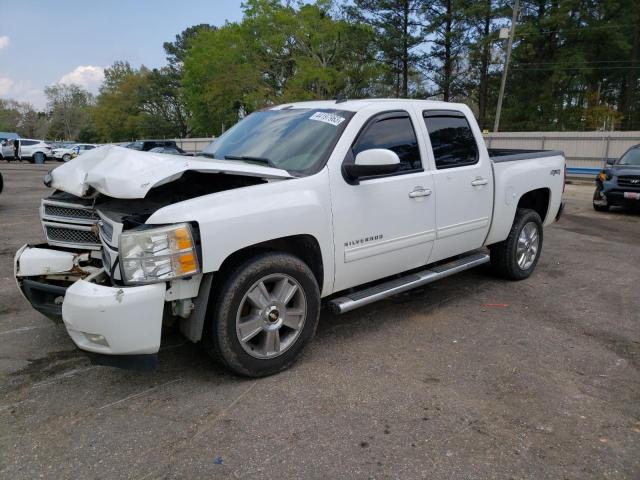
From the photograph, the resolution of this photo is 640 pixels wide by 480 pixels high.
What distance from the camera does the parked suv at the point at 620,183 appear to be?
11.1 m

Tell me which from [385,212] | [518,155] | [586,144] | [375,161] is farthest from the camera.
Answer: [586,144]

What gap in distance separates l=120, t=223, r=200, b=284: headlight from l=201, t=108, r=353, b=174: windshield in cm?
111

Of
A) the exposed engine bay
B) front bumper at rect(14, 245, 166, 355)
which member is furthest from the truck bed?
front bumper at rect(14, 245, 166, 355)

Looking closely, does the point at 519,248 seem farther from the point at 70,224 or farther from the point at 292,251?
the point at 70,224

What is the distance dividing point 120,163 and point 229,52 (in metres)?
35.9

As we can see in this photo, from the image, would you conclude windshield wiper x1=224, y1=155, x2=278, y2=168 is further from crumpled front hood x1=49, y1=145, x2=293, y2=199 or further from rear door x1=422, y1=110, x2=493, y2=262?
rear door x1=422, y1=110, x2=493, y2=262

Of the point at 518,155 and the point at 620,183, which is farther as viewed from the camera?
the point at 620,183

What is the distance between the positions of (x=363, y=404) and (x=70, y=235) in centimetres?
243

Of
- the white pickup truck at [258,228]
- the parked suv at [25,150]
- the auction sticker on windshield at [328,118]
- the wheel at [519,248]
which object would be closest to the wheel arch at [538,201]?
the wheel at [519,248]

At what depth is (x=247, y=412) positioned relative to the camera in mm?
2941

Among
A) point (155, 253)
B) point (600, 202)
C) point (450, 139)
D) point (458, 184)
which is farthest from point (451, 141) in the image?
point (600, 202)

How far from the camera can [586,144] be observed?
953 inches

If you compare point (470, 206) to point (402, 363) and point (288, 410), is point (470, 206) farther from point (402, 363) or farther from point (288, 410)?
point (288, 410)

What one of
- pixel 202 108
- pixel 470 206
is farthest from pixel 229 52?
pixel 470 206
